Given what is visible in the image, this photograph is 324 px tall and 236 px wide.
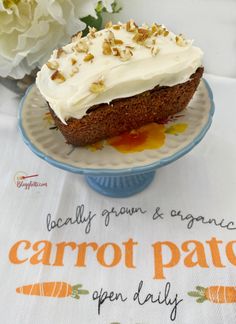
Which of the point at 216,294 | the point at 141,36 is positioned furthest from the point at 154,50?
the point at 216,294

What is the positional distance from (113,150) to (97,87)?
0.34ft

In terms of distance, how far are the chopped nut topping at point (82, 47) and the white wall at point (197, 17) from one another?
0.37 metres

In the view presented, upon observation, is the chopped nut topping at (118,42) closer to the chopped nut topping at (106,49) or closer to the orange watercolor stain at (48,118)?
the chopped nut topping at (106,49)

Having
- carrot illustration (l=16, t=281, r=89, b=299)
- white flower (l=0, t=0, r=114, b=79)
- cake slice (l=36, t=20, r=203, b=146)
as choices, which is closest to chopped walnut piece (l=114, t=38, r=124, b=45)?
cake slice (l=36, t=20, r=203, b=146)

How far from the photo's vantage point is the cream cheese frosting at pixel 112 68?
1.82 feet

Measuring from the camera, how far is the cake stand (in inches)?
22.3

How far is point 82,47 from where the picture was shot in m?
0.60

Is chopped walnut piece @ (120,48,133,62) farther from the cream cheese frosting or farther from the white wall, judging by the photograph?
the white wall

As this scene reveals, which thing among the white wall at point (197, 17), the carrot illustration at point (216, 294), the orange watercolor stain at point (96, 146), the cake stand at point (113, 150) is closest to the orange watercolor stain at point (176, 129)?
the cake stand at point (113, 150)

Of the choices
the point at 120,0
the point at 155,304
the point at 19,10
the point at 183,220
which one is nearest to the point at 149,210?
the point at 183,220

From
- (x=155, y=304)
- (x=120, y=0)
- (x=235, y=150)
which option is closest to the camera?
(x=155, y=304)

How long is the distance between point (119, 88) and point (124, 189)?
179 mm

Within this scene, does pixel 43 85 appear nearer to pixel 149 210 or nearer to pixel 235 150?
pixel 149 210

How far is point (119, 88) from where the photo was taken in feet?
1.86
